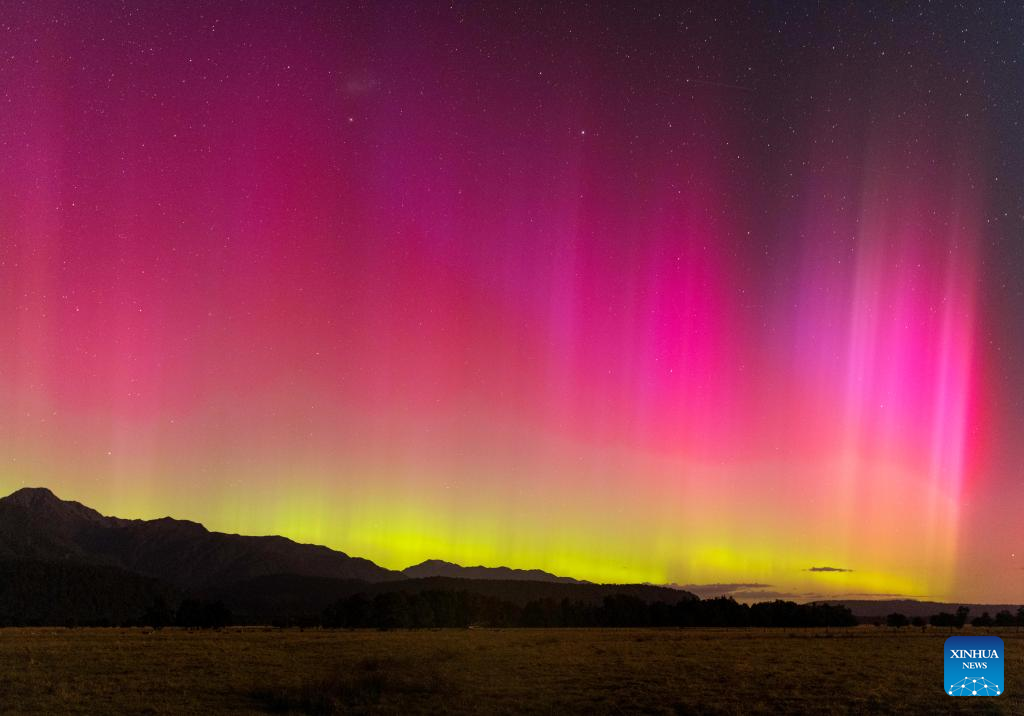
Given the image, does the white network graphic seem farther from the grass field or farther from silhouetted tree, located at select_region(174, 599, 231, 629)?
silhouetted tree, located at select_region(174, 599, 231, 629)

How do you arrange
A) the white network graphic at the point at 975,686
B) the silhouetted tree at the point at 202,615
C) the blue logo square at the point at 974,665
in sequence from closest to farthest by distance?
the blue logo square at the point at 974,665
the white network graphic at the point at 975,686
the silhouetted tree at the point at 202,615

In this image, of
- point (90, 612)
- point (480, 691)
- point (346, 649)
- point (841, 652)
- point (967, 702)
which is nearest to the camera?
point (967, 702)

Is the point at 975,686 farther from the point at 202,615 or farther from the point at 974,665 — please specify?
the point at 202,615

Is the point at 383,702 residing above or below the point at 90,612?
above

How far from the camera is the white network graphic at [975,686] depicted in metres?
16.4

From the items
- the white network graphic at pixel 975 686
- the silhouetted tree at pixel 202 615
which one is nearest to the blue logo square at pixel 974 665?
the white network graphic at pixel 975 686

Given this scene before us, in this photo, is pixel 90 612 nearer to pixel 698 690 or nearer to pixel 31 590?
pixel 31 590

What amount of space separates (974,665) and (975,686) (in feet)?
1.29

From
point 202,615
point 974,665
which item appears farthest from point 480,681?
point 202,615

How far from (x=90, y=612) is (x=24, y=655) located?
151m

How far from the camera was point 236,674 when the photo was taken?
1417 inches

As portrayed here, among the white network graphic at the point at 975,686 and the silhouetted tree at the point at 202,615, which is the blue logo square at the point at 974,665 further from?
the silhouetted tree at the point at 202,615

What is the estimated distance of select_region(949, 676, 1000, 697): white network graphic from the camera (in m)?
16.4

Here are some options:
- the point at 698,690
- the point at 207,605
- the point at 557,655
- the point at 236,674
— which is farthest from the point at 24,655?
the point at 207,605
